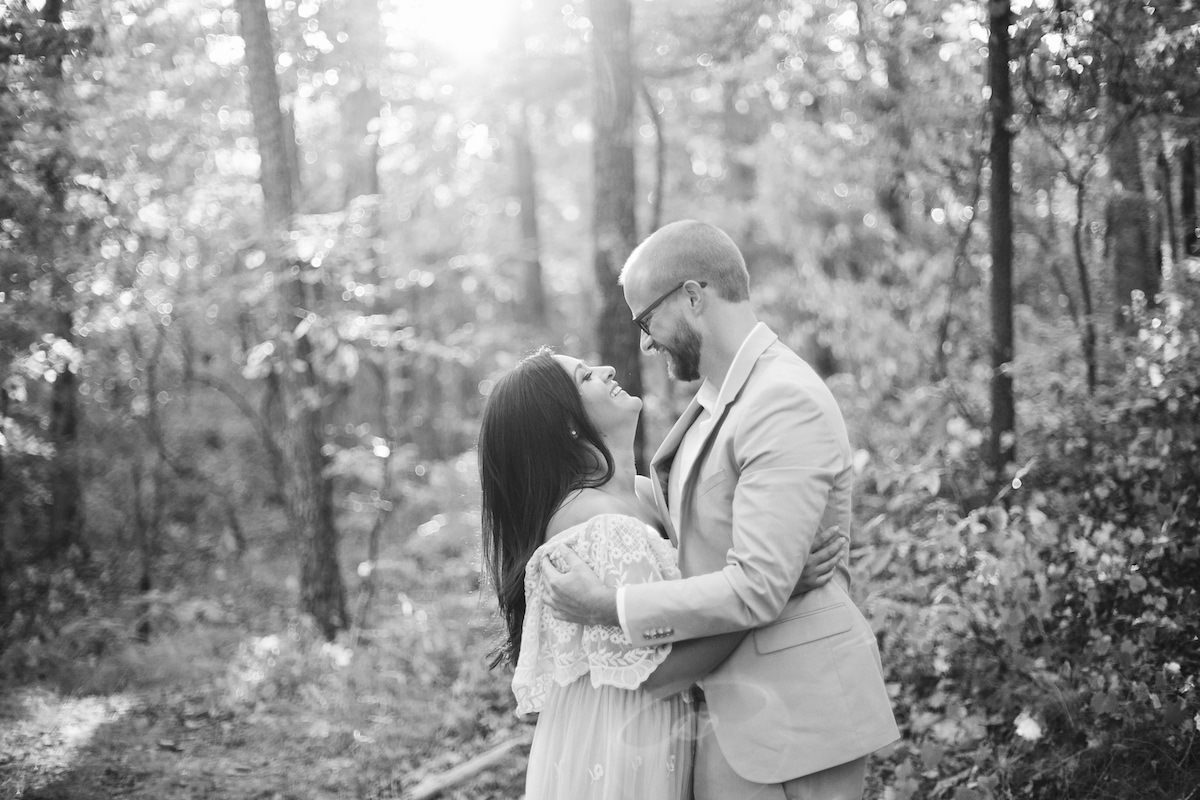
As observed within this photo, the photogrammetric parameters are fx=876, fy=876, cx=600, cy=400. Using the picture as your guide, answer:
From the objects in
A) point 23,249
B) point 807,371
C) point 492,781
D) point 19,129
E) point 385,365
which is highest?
point 19,129

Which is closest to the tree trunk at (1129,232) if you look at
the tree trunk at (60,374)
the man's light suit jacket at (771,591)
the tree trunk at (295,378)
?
the man's light suit jacket at (771,591)

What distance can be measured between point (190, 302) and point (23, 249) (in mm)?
1788

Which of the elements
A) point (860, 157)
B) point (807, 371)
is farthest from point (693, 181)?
point (807, 371)

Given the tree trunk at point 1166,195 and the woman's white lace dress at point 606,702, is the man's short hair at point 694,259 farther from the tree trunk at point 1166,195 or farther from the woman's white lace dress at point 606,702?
the tree trunk at point 1166,195

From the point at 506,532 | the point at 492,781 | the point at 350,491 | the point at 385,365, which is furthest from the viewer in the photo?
the point at 350,491

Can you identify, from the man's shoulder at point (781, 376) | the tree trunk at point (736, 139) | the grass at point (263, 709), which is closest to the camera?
the man's shoulder at point (781, 376)

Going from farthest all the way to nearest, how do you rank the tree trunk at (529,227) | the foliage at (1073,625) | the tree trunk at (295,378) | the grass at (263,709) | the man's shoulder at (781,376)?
1. the tree trunk at (529,227)
2. the tree trunk at (295,378)
3. the grass at (263,709)
4. the foliage at (1073,625)
5. the man's shoulder at (781,376)

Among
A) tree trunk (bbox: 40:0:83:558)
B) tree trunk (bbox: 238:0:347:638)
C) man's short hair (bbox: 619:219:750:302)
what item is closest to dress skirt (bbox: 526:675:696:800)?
man's short hair (bbox: 619:219:750:302)

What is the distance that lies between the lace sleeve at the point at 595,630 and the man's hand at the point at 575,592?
5cm

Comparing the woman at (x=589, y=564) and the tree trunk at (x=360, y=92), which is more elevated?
the tree trunk at (x=360, y=92)

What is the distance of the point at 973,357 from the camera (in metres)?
8.27

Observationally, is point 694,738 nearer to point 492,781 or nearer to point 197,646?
point 492,781

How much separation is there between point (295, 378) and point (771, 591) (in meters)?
5.96

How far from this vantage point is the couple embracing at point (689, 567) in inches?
89.6
